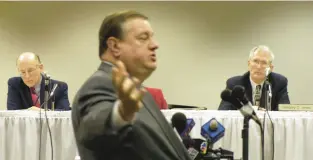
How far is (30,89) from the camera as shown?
4.60 meters

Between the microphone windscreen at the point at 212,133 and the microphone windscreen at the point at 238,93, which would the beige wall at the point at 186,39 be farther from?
the microphone windscreen at the point at 238,93

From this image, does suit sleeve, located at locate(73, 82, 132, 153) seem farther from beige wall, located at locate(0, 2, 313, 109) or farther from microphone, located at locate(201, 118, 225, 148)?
beige wall, located at locate(0, 2, 313, 109)

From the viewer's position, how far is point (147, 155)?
4.51 feet

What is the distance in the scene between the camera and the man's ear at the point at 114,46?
58.7 inches

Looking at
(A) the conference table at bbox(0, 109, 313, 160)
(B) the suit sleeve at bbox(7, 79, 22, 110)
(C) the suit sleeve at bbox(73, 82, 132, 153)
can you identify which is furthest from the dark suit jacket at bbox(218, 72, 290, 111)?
(C) the suit sleeve at bbox(73, 82, 132, 153)

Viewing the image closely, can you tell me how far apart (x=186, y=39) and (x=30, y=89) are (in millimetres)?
2534

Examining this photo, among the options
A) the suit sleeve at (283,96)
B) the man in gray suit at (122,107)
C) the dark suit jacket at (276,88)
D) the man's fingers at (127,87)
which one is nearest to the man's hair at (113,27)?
the man in gray suit at (122,107)

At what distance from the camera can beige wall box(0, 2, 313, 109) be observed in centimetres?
638

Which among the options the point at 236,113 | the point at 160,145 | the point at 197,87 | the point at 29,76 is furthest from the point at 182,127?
the point at 197,87

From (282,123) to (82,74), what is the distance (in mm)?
3674

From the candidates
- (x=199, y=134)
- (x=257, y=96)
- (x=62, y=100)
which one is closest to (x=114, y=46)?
(x=199, y=134)

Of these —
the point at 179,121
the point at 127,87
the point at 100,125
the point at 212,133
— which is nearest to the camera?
the point at 127,87

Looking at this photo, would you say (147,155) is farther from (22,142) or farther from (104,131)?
(22,142)

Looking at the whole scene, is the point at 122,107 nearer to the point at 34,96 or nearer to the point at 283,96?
the point at 283,96
